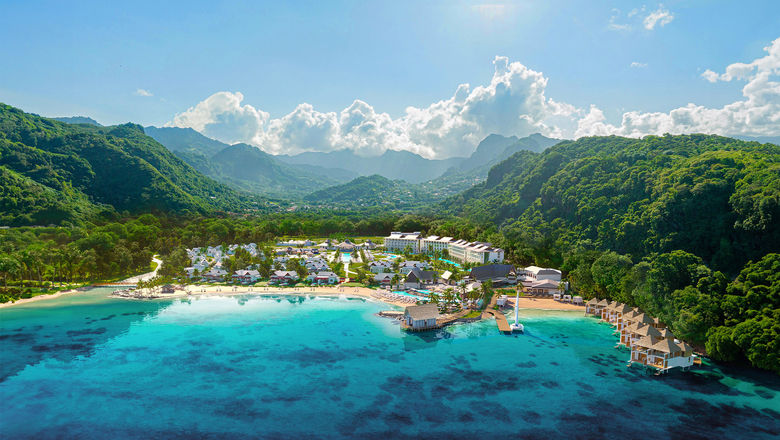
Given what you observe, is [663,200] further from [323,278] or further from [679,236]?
[323,278]

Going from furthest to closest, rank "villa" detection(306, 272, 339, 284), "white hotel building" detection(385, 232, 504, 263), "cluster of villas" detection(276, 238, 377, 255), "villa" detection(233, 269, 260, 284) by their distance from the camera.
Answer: "cluster of villas" detection(276, 238, 377, 255) → "white hotel building" detection(385, 232, 504, 263) → "villa" detection(233, 269, 260, 284) → "villa" detection(306, 272, 339, 284)

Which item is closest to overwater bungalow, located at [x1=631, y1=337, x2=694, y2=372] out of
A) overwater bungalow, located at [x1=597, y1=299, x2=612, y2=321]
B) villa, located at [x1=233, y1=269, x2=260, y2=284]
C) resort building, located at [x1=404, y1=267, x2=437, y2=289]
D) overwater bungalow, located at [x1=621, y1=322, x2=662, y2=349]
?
overwater bungalow, located at [x1=621, y1=322, x2=662, y2=349]

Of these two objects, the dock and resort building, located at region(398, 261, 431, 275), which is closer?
the dock

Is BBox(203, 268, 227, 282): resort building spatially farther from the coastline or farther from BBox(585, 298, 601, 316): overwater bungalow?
BBox(585, 298, 601, 316): overwater bungalow

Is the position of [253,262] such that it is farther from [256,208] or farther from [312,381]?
[256,208]

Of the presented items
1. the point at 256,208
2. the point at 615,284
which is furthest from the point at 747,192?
the point at 256,208

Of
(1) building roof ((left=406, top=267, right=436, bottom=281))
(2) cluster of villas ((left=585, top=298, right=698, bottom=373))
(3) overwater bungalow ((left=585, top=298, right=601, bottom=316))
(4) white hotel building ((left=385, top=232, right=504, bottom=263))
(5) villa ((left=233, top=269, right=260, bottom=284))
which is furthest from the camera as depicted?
(4) white hotel building ((left=385, top=232, right=504, bottom=263))

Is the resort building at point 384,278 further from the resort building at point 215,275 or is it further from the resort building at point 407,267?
the resort building at point 215,275

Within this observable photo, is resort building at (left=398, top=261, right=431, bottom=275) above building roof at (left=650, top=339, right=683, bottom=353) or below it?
above
